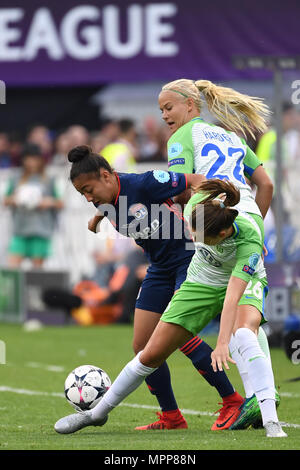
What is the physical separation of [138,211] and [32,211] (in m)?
8.56

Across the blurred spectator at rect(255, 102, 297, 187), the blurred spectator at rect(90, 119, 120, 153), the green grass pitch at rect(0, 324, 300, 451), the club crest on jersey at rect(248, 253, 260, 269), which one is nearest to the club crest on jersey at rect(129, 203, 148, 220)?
the club crest on jersey at rect(248, 253, 260, 269)

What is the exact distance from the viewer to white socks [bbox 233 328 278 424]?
18.4 ft

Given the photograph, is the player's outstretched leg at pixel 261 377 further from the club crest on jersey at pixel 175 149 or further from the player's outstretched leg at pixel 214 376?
the club crest on jersey at pixel 175 149

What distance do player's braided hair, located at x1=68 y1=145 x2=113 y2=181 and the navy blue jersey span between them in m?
0.18

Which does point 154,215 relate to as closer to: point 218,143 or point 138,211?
point 138,211

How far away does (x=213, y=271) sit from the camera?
19.8ft

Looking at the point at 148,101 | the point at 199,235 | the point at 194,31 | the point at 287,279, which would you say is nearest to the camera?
the point at 199,235

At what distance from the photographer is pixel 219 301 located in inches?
240

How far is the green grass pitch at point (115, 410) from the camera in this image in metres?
5.56

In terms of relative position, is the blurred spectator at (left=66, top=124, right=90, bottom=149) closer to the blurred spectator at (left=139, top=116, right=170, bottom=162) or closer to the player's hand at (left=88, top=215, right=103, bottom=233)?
the blurred spectator at (left=139, top=116, right=170, bottom=162)

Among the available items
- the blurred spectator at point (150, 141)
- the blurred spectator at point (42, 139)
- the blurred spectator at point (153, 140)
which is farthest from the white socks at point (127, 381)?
the blurred spectator at point (42, 139)

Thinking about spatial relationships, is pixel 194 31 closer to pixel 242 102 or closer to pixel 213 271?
pixel 242 102
